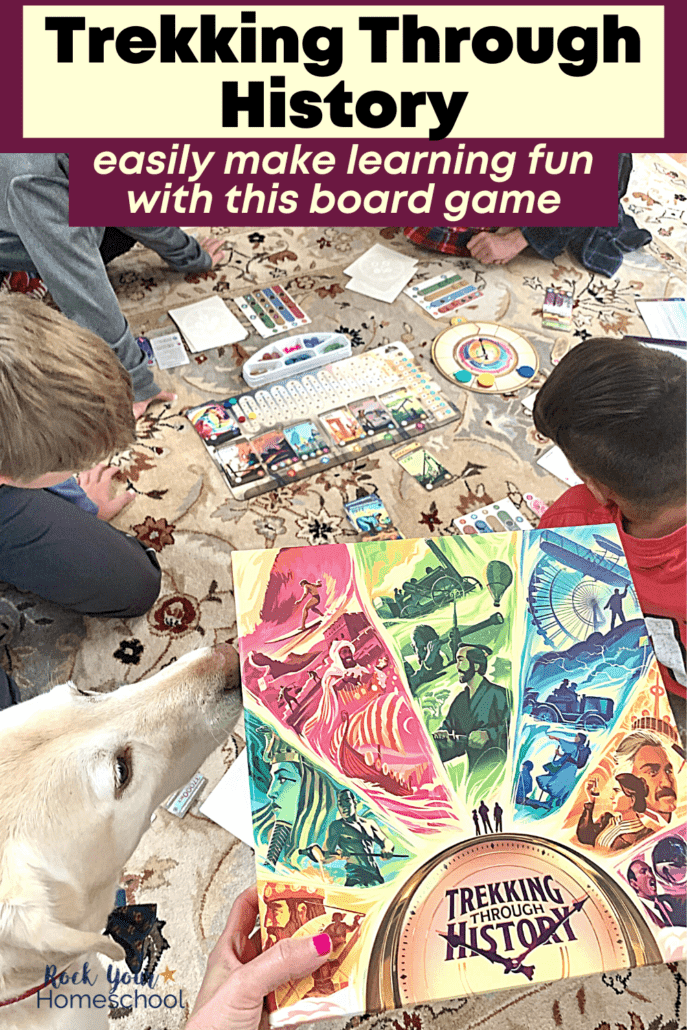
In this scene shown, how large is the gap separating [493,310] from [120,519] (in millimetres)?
1336

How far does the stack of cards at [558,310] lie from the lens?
2.37m

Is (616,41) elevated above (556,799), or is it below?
above

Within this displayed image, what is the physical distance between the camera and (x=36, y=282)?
2.22 metres

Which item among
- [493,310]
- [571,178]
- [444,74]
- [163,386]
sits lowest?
[163,386]

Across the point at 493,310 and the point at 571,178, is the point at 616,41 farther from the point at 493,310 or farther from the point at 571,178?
the point at 493,310

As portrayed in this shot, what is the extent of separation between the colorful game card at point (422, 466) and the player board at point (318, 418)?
4cm

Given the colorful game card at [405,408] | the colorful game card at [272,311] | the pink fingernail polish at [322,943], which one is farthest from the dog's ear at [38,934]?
the colorful game card at [272,311]

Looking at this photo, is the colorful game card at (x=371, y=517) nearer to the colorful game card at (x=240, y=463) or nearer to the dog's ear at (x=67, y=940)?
the colorful game card at (x=240, y=463)

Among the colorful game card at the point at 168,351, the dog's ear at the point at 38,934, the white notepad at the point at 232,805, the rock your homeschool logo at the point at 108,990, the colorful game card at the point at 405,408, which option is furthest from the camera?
the colorful game card at the point at 168,351

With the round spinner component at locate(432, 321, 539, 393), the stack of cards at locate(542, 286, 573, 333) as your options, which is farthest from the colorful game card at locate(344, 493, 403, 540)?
the stack of cards at locate(542, 286, 573, 333)

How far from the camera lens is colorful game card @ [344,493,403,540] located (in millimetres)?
1929

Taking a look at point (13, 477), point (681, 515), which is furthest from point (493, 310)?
point (13, 477)

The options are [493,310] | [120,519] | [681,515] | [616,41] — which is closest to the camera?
[681,515]

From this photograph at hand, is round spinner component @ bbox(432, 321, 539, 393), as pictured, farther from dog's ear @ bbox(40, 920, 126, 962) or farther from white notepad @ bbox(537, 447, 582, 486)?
dog's ear @ bbox(40, 920, 126, 962)
